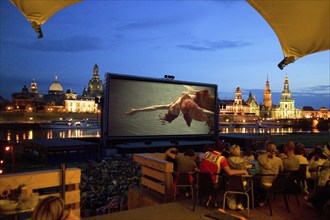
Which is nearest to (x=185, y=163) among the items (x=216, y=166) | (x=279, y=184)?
(x=216, y=166)

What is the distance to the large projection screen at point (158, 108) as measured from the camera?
23.5 m

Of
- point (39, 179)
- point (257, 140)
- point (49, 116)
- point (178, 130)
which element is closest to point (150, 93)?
point (178, 130)

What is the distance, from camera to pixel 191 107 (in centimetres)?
2803

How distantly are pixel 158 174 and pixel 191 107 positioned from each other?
20.3 m

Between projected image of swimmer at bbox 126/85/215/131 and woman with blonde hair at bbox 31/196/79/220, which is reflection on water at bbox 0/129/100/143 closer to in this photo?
projected image of swimmer at bbox 126/85/215/131

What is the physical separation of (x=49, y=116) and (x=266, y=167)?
5231 inches

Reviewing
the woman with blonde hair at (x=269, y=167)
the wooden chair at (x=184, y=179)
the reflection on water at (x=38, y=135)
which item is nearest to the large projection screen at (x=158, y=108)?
the wooden chair at (x=184, y=179)

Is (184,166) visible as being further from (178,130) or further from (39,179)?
(178,130)

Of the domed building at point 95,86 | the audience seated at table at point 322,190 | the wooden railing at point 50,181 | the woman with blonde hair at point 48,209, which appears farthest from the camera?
the domed building at point 95,86

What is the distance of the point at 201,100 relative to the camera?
28641 millimetres

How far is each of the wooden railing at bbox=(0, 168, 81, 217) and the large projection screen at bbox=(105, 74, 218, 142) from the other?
17.5m

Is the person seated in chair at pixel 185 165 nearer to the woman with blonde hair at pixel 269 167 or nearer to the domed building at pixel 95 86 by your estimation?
the woman with blonde hair at pixel 269 167

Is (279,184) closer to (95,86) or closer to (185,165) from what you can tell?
(185,165)

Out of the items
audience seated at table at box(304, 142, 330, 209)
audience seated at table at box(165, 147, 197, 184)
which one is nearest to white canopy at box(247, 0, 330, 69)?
audience seated at table at box(304, 142, 330, 209)
